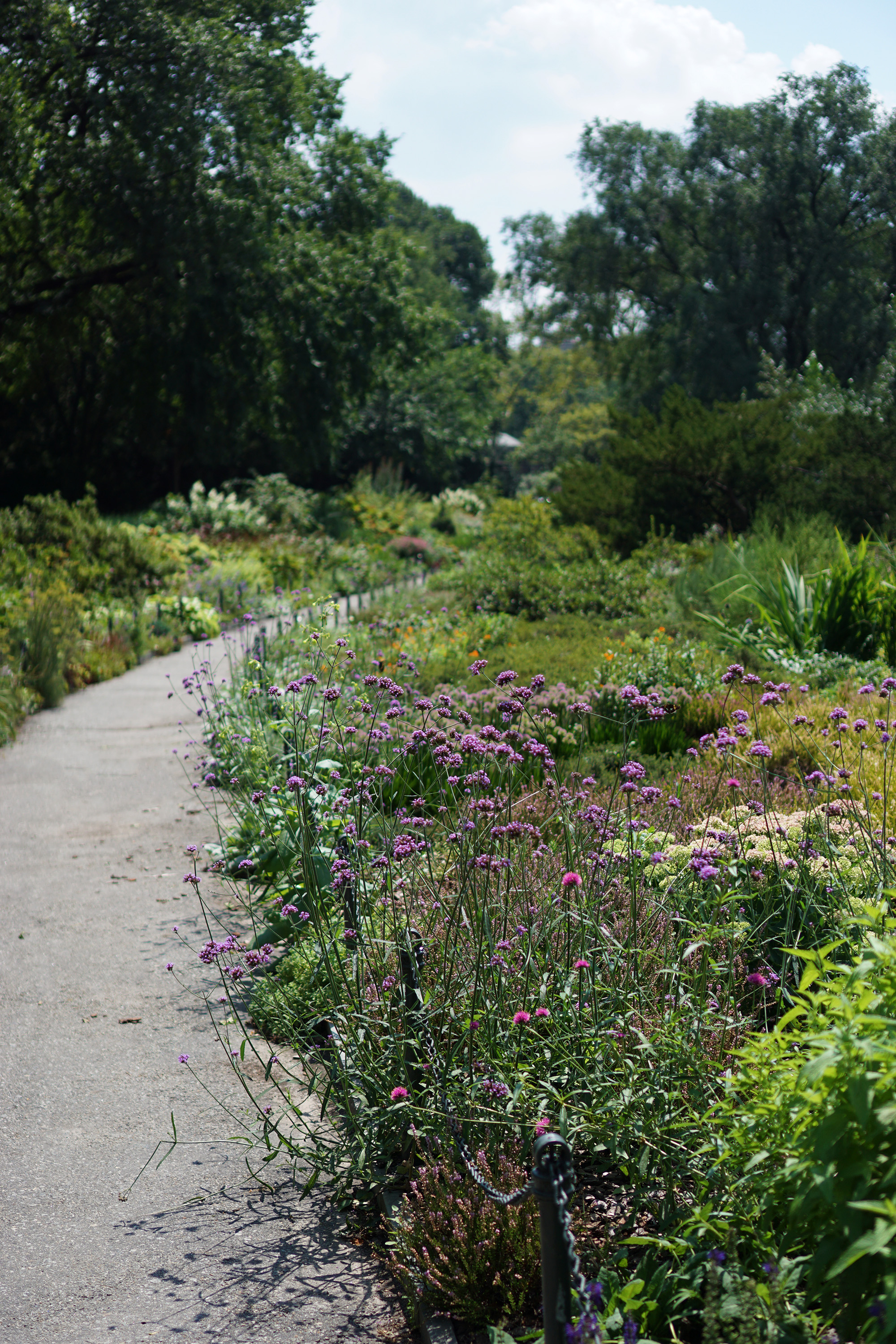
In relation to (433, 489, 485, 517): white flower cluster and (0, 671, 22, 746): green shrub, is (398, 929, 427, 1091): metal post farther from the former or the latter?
(433, 489, 485, 517): white flower cluster

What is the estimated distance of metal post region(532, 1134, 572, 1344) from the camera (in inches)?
71.8

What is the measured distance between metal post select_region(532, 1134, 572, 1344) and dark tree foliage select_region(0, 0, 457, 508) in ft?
58.9

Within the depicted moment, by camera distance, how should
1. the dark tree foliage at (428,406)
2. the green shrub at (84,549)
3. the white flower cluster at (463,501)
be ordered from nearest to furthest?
the green shrub at (84,549)
the dark tree foliage at (428,406)
the white flower cluster at (463,501)

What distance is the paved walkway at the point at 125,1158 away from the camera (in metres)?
2.47

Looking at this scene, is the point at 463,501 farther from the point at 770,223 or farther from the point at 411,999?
the point at 411,999

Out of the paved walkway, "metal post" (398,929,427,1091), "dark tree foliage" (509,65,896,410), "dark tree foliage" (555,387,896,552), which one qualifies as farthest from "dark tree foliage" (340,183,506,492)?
"metal post" (398,929,427,1091)

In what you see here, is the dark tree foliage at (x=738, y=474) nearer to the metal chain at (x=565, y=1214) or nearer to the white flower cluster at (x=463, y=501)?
Result: the metal chain at (x=565, y=1214)

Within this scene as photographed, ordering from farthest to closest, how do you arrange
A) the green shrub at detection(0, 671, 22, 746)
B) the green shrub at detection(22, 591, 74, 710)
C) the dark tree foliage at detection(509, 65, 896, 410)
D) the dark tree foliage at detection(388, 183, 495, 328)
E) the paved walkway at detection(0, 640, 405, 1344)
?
the dark tree foliage at detection(388, 183, 495, 328), the dark tree foliage at detection(509, 65, 896, 410), the green shrub at detection(22, 591, 74, 710), the green shrub at detection(0, 671, 22, 746), the paved walkway at detection(0, 640, 405, 1344)

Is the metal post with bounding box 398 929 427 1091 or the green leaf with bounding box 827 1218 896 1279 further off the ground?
the green leaf with bounding box 827 1218 896 1279

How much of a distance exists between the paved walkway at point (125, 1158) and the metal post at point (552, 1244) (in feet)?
2.37

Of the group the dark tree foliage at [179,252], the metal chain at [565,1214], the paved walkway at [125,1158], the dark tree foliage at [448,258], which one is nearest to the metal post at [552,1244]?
the metal chain at [565,1214]

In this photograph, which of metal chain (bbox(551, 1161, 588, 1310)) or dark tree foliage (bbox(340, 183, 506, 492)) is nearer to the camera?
metal chain (bbox(551, 1161, 588, 1310))

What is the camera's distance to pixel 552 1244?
1.85 metres

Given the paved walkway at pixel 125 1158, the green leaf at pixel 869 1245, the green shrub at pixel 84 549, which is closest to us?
the green leaf at pixel 869 1245
